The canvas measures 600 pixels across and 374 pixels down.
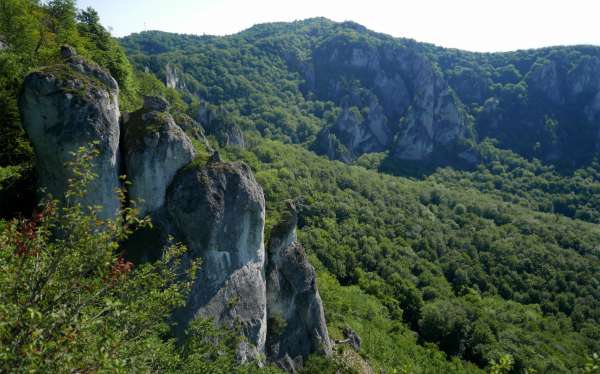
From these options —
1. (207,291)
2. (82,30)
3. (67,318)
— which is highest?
(82,30)

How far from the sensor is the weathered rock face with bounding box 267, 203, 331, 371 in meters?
23.6

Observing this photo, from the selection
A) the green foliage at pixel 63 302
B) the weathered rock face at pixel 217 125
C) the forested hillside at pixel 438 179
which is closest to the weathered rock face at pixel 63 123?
the green foliage at pixel 63 302

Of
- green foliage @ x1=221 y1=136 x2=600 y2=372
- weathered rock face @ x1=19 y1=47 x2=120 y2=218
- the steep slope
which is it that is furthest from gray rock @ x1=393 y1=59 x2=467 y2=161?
weathered rock face @ x1=19 y1=47 x2=120 y2=218

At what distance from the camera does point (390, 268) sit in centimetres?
6644

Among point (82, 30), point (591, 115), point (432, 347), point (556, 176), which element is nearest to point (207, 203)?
→ point (82, 30)

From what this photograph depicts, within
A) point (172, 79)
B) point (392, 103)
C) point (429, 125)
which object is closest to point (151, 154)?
→ point (172, 79)

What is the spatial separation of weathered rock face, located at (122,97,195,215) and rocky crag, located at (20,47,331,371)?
0.16 feet

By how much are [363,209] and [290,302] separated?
63.2 meters

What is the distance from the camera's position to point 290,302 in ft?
81.0

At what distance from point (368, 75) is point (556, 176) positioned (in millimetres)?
94049

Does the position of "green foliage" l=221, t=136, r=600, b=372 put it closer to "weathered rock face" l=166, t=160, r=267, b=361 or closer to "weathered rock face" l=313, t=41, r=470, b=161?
"weathered rock face" l=166, t=160, r=267, b=361

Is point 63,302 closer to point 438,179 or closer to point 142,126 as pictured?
point 142,126

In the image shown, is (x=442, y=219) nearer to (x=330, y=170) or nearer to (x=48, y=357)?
(x=330, y=170)

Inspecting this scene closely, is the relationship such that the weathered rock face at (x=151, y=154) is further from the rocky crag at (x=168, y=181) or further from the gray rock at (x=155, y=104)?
the gray rock at (x=155, y=104)
